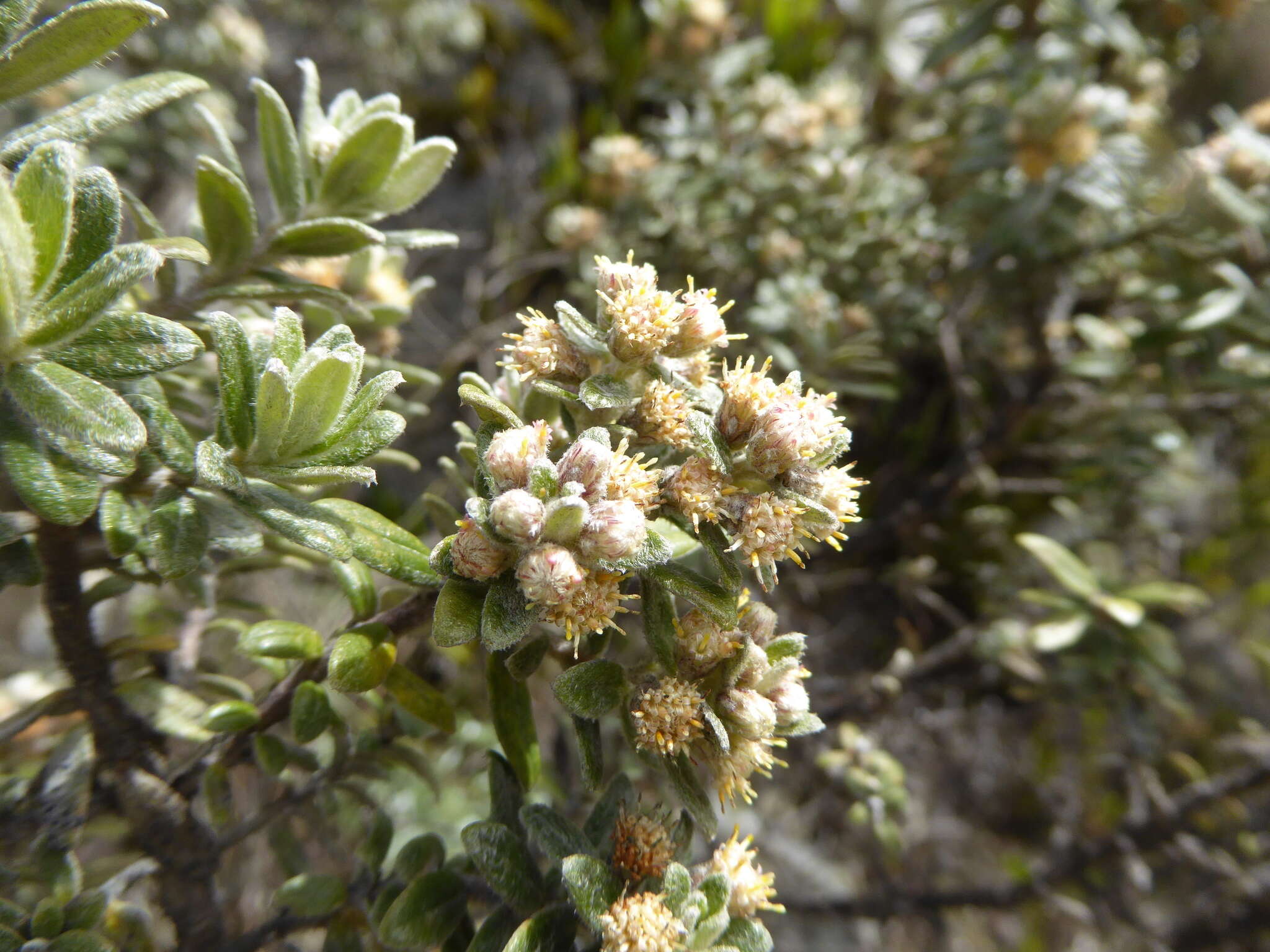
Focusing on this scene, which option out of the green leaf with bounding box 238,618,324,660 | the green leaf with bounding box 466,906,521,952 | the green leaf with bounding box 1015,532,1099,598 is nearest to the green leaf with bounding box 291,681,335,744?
the green leaf with bounding box 238,618,324,660

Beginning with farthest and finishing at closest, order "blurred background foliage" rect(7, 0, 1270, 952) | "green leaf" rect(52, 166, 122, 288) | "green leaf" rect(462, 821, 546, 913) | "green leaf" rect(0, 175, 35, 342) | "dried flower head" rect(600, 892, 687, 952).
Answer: "blurred background foliage" rect(7, 0, 1270, 952), "green leaf" rect(462, 821, 546, 913), "dried flower head" rect(600, 892, 687, 952), "green leaf" rect(52, 166, 122, 288), "green leaf" rect(0, 175, 35, 342)

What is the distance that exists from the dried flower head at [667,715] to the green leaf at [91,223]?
856mm

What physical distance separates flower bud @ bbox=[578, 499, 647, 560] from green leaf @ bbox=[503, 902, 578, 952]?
0.53 m

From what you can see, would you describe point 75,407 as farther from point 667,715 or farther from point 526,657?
point 667,715

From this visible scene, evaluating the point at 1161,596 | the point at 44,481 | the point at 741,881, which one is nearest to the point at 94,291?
the point at 44,481

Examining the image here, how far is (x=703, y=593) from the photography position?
97 centimetres

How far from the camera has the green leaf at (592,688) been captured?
1.00 m

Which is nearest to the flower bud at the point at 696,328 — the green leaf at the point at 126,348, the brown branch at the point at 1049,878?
the green leaf at the point at 126,348

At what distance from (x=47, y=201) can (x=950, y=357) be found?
2.25m

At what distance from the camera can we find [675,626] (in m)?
1.09

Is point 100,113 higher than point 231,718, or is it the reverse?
point 100,113

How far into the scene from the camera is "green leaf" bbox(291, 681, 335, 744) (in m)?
1.16

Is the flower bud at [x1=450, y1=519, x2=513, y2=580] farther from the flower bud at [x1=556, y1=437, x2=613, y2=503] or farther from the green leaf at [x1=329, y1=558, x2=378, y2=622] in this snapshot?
the green leaf at [x1=329, y1=558, x2=378, y2=622]


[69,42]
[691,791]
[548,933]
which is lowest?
[548,933]
